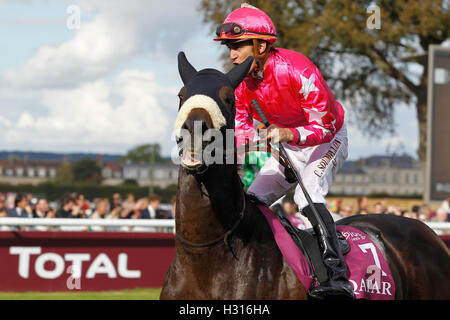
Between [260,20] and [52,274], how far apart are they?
20.3 feet

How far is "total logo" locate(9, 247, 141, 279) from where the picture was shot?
29.8 ft

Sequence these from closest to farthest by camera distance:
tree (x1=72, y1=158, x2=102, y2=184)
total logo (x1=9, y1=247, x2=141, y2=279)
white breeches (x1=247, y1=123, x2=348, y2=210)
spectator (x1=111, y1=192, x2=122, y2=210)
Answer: white breeches (x1=247, y1=123, x2=348, y2=210)
total logo (x1=9, y1=247, x2=141, y2=279)
spectator (x1=111, y1=192, x2=122, y2=210)
tree (x1=72, y1=158, x2=102, y2=184)

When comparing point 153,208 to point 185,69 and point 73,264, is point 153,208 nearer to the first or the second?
point 73,264

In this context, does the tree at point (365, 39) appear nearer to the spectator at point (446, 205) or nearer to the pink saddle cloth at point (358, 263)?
the spectator at point (446, 205)

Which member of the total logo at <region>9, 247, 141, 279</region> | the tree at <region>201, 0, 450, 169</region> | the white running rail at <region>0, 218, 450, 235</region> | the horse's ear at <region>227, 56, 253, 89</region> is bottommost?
the total logo at <region>9, 247, 141, 279</region>

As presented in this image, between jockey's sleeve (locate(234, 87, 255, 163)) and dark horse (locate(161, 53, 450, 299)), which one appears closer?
dark horse (locate(161, 53, 450, 299))

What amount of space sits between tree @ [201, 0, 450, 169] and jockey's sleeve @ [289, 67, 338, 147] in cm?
1634

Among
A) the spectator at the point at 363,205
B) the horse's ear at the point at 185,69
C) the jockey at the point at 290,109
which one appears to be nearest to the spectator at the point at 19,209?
the spectator at the point at 363,205

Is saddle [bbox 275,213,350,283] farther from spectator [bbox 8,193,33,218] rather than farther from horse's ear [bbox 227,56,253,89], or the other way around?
spectator [bbox 8,193,33,218]

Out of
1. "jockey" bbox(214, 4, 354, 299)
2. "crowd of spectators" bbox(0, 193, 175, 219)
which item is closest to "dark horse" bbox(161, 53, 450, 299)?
"jockey" bbox(214, 4, 354, 299)

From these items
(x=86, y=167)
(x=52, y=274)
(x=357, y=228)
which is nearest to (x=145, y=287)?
(x=52, y=274)

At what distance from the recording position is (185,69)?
3.57m

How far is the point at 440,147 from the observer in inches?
505

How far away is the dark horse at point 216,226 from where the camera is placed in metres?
3.23
